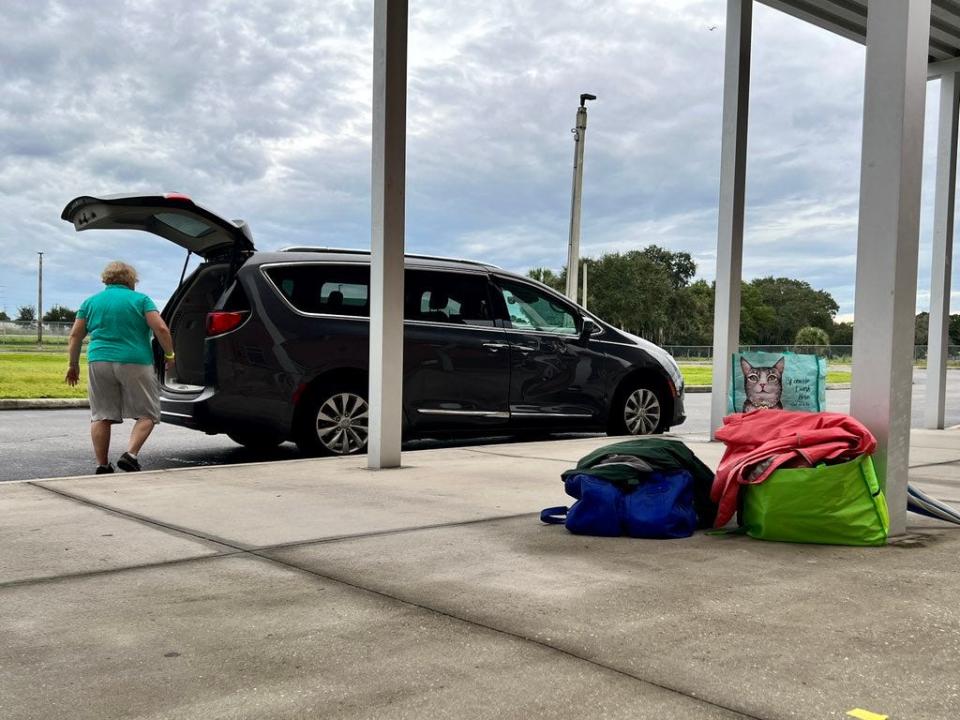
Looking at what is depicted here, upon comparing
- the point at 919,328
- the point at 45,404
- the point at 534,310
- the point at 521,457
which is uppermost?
the point at 919,328

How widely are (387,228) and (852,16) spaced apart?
6180 millimetres

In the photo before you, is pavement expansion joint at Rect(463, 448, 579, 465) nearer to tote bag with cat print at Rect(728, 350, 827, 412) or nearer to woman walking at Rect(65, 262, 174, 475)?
tote bag with cat print at Rect(728, 350, 827, 412)

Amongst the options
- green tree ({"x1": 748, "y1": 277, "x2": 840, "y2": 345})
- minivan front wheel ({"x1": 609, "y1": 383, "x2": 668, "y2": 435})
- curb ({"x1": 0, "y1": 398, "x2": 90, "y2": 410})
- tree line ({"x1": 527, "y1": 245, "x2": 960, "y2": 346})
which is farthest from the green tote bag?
green tree ({"x1": 748, "y1": 277, "x2": 840, "y2": 345})

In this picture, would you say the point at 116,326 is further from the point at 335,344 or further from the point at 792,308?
the point at 792,308

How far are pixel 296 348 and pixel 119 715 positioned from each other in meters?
5.12

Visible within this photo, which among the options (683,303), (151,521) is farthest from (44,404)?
(683,303)

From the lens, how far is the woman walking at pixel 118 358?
6.49 m

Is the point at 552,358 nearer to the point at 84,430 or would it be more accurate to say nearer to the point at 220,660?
the point at 84,430

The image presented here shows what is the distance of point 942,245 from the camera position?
1102 cm

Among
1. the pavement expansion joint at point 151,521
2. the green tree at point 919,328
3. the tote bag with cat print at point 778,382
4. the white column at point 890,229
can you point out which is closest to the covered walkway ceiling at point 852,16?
the green tree at point 919,328

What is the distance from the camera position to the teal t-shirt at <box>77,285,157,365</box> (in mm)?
6484

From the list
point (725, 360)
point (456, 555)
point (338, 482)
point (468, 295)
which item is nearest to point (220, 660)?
point (456, 555)

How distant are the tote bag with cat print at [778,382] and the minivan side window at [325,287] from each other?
309 cm

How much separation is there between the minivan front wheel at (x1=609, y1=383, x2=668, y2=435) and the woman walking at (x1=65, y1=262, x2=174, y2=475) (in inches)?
177
